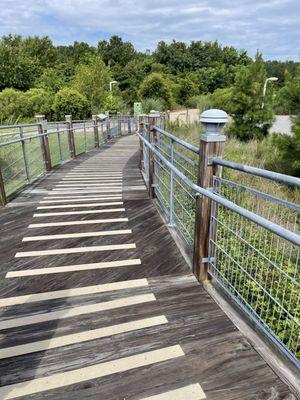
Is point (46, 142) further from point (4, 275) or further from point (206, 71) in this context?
point (206, 71)

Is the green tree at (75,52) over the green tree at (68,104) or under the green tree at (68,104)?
over

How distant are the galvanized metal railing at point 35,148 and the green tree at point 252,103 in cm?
591

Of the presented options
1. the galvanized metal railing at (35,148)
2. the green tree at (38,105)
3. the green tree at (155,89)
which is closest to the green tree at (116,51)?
the green tree at (155,89)

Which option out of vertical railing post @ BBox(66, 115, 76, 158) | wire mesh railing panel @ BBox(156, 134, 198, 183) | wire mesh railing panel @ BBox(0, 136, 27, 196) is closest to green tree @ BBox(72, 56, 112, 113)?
vertical railing post @ BBox(66, 115, 76, 158)

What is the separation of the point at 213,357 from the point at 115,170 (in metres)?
6.22

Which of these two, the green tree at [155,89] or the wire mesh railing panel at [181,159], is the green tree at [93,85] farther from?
the wire mesh railing panel at [181,159]

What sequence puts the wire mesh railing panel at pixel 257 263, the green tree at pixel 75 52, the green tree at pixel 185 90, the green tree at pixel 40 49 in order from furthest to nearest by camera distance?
1. the green tree at pixel 75 52
2. the green tree at pixel 40 49
3. the green tree at pixel 185 90
4. the wire mesh railing panel at pixel 257 263

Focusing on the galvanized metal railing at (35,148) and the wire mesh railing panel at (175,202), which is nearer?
the wire mesh railing panel at (175,202)

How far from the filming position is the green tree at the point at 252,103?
1212cm

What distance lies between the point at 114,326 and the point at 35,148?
5717 millimetres

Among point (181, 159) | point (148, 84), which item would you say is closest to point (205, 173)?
point (181, 159)

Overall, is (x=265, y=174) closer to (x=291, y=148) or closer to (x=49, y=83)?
(x=291, y=148)

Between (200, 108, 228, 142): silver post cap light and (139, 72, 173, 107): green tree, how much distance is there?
29.6 metres

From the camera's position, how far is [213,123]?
2105 millimetres
